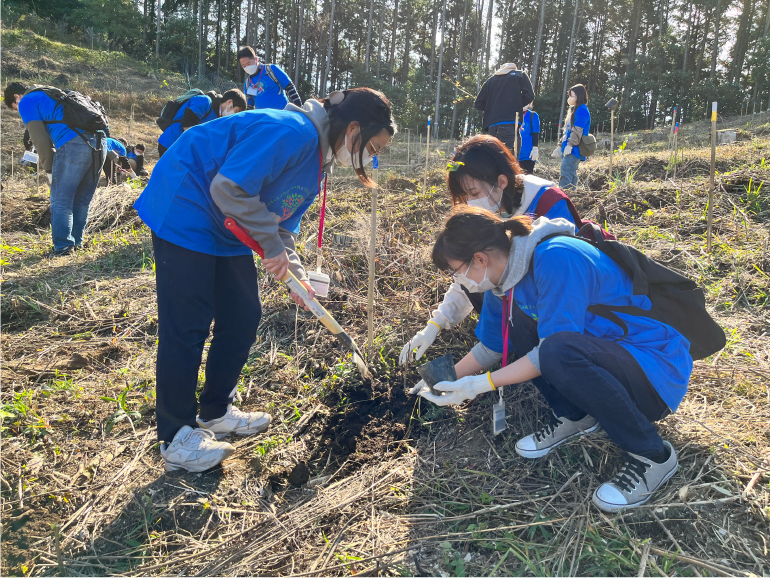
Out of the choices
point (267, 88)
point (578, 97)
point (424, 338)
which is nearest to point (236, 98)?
point (267, 88)

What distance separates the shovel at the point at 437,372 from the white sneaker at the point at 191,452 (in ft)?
2.88

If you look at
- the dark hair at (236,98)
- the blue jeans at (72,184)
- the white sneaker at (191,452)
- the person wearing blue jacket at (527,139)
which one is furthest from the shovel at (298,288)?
the person wearing blue jacket at (527,139)

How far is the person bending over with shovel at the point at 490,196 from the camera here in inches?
81.7

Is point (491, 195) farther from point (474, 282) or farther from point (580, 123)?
point (580, 123)

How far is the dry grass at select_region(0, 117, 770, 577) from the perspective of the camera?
146cm

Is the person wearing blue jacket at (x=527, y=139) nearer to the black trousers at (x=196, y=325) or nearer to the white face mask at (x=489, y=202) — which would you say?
the white face mask at (x=489, y=202)

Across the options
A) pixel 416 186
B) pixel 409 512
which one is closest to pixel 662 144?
pixel 416 186

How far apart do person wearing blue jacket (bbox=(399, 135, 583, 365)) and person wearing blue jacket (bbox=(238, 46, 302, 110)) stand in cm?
315

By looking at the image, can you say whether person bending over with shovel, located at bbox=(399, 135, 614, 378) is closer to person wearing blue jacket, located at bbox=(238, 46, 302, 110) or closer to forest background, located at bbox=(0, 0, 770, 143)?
person wearing blue jacket, located at bbox=(238, 46, 302, 110)

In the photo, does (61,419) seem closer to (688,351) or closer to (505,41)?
(688,351)

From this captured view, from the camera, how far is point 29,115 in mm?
4211

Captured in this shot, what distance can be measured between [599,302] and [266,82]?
A: 443 cm

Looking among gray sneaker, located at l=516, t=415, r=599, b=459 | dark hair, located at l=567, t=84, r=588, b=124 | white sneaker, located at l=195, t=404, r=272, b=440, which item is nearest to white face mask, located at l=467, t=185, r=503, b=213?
gray sneaker, located at l=516, t=415, r=599, b=459

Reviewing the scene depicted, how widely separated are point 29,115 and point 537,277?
4.93 m
